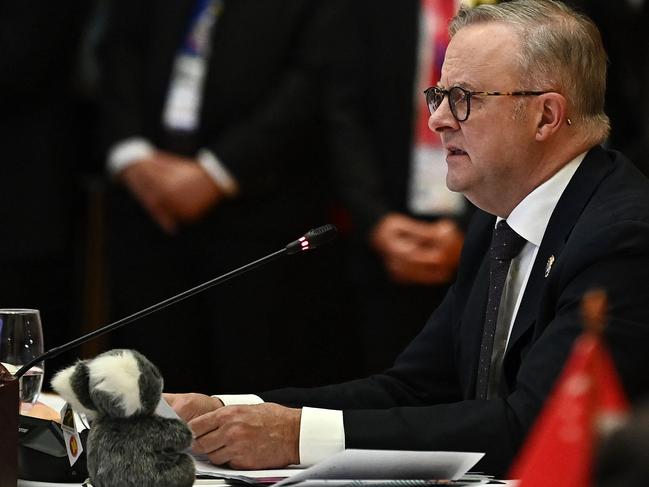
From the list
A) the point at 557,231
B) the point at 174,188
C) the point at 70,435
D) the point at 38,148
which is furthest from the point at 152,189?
the point at 70,435

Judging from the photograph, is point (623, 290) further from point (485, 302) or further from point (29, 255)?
point (29, 255)

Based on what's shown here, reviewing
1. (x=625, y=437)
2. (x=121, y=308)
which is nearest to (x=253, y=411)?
(x=625, y=437)

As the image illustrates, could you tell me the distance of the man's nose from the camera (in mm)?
2668

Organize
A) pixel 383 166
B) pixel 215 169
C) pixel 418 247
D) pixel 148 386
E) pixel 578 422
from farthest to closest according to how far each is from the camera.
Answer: pixel 215 169 → pixel 383 166 → pixel 418 247 → pixel 148 386 → pixel 578 422

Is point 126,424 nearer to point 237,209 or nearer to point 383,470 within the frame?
point 383,470

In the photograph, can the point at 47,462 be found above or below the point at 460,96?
below

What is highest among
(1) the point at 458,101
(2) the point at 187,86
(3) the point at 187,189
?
(2) the point at 187,86

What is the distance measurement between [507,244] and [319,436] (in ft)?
2.01

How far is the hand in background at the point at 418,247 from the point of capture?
4340 millimetres

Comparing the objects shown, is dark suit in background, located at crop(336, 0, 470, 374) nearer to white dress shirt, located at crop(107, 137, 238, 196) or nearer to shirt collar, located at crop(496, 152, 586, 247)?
white dress shirt, located at crop(107, 137, 238, 196)

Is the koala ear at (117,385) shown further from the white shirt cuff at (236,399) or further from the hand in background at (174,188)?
the hand in background at (174,188)

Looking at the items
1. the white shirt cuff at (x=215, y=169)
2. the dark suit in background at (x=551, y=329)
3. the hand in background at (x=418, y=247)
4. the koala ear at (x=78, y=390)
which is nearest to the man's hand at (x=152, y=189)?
the white shirt cuff at (x=215, y=169)

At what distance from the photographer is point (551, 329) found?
2.27 m

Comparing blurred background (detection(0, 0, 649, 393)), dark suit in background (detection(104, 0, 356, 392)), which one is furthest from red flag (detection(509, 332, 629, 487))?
dark suit in background (detection(104, 0, 356, 392))
